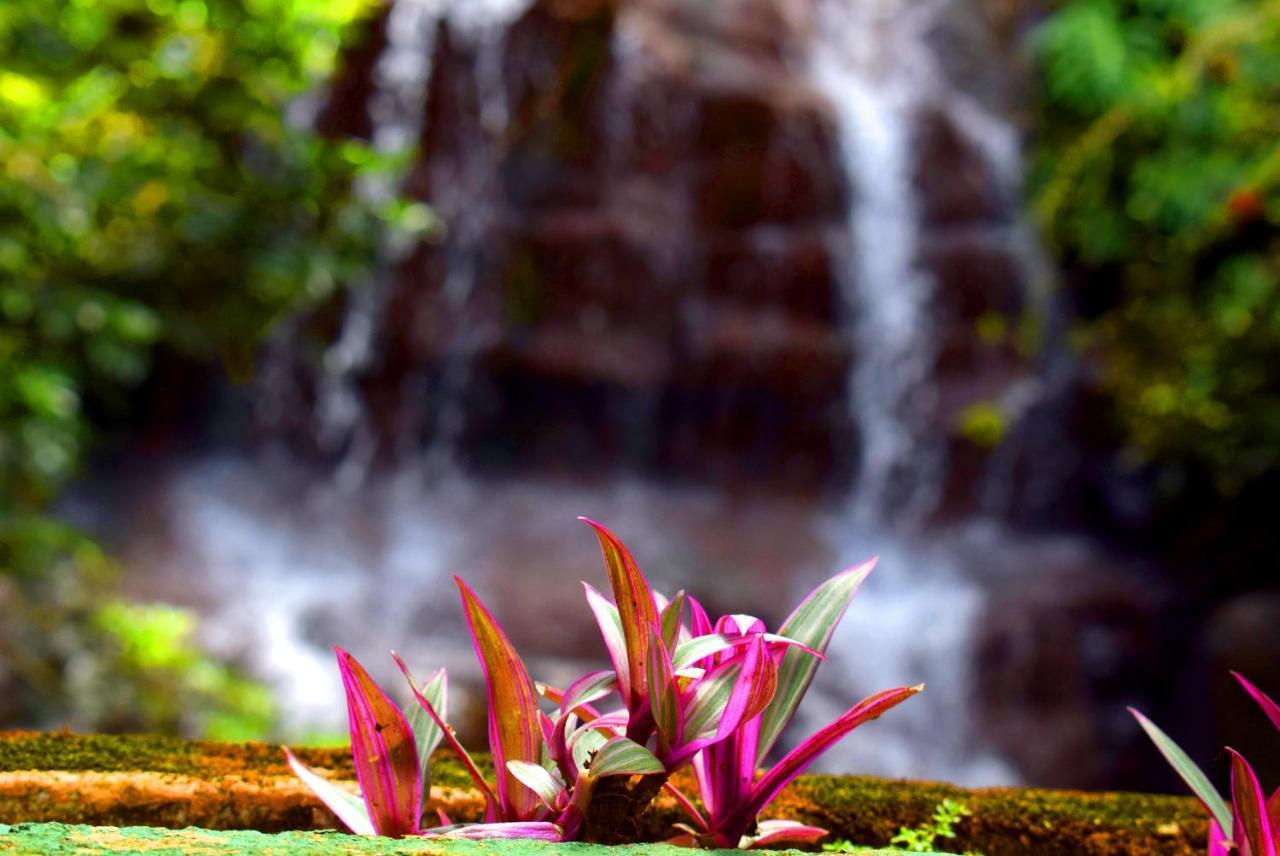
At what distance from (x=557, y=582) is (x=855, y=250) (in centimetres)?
421

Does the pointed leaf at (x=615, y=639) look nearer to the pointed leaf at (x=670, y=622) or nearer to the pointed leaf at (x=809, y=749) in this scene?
the pointed leaf at (x=670, y=622)

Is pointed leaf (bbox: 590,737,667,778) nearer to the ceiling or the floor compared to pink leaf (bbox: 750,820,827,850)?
nearer to the ceiling

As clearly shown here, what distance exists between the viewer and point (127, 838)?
0.98 meters

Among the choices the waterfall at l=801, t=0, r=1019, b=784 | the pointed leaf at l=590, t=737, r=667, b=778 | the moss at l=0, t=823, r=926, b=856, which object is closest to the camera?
the moss at l=0, t=823, r=926, b=856

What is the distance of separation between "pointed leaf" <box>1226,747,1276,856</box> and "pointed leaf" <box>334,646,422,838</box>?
94 cm

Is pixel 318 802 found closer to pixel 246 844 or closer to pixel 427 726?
pixel 427 726

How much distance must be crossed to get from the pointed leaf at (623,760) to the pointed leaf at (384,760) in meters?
0.25

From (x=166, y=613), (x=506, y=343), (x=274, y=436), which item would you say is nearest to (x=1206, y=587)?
(x=506, y=343)

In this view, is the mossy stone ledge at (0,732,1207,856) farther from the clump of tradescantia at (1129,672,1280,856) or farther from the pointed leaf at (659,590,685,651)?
the pointed leaf at (659,590,685,651)

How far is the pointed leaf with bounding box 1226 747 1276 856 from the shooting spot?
1165mm

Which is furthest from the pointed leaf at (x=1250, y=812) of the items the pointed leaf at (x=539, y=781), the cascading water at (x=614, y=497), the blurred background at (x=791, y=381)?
the cascading water at (x=614, y=497)

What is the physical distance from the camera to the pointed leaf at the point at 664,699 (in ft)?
3.62

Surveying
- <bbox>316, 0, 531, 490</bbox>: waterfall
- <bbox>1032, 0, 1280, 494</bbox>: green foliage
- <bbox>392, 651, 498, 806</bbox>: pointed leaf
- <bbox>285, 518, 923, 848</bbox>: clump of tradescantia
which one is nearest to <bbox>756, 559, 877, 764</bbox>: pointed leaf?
<bbox>285, 518, 923, 848</bbox>: clump of tradescantia

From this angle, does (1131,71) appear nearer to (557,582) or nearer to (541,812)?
(557,582)
